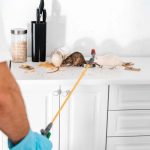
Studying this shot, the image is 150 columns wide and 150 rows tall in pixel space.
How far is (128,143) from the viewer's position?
1770 millimetres

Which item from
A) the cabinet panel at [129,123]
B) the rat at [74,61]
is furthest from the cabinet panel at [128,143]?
the rat at [74,61]

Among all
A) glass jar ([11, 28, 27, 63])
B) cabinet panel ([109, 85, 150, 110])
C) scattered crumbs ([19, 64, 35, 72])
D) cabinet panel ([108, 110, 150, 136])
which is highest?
glass jar ([11, 28, 27, 63])

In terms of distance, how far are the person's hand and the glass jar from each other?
98cm

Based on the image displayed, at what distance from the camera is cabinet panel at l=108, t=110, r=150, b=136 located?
1727 mm

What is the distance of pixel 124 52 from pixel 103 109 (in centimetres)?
50

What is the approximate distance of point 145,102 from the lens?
68.2 inches

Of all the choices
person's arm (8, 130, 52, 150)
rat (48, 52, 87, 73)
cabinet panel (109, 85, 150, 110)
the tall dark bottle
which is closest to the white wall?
the tall dark bottle

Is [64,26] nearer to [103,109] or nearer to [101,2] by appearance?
[101,2]

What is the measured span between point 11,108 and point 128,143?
1041 mm

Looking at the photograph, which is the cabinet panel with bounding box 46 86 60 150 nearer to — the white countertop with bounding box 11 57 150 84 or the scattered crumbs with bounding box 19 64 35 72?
the white countertop with bounding box 11 57 150 84

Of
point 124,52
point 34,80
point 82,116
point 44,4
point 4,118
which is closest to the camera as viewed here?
point 4,118

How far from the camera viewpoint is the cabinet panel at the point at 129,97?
1695 mm

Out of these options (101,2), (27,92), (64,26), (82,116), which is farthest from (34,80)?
(101,2)

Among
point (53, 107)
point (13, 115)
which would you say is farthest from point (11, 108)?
point (53, 107)
